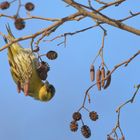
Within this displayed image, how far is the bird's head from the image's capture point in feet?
18.8

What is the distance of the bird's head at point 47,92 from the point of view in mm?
5745

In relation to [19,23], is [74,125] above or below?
below

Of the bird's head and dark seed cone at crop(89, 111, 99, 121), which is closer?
dark seed cone at crop(89, 111, 99, 121)

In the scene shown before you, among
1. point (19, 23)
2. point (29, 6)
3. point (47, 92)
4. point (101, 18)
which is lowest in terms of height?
point (101, 18)

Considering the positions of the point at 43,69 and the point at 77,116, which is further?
the point at 43,69

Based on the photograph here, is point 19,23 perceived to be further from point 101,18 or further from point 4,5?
point 101,18

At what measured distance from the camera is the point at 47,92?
580 centimetres

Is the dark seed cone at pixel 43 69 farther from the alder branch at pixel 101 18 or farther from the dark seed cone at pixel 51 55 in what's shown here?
the alder branch at pixel 101 18

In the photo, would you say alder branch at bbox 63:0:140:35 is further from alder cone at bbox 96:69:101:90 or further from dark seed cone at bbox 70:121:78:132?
dark seed cone at bbox 70:121:78:132

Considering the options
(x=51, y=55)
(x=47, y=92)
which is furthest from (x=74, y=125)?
(x=47, y=92)

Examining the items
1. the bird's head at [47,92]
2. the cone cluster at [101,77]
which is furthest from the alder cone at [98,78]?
the bird's head at [47,92]

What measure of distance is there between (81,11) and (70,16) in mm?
72

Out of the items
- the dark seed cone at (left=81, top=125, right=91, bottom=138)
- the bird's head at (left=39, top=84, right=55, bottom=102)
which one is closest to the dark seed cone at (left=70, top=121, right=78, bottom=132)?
the dark seed cone at (left=81, top=125, right=91, bottom=138)

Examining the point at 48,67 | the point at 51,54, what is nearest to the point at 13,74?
the point at 48,67
